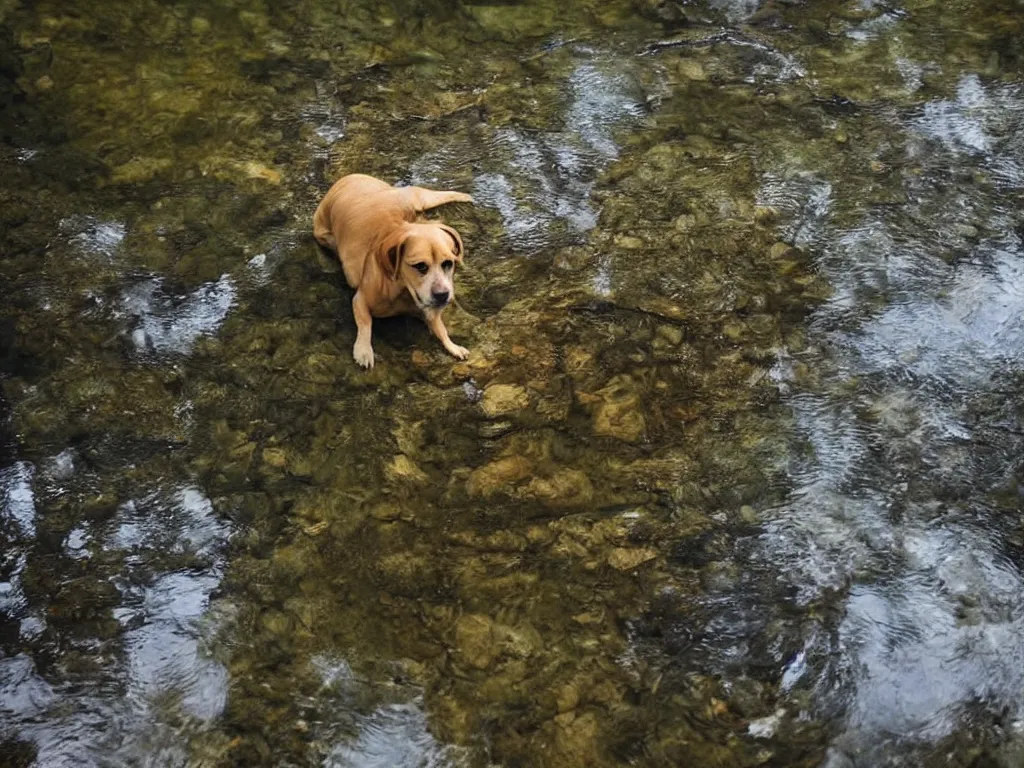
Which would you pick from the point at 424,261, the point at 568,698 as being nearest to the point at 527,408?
the point at 424,261

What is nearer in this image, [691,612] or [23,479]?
[691,612]

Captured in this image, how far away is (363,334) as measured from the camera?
527cm

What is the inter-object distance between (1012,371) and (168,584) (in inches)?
166

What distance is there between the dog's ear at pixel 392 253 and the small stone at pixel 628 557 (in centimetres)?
174

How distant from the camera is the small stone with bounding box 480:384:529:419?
5.09 metres

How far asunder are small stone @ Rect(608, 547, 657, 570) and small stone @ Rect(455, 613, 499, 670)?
2.00 feet

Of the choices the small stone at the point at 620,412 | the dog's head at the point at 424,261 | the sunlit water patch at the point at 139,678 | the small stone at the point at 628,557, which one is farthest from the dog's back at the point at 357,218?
the small stone at the point at 628,557

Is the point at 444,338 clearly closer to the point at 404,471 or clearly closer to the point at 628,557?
the point at 404,471

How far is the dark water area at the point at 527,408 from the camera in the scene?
4027 mm

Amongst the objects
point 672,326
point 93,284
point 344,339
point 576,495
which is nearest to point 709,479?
point 576,495

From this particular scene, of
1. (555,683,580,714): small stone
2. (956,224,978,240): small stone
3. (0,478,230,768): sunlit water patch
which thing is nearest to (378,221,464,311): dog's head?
(0,478,230,768): sunlit water patch

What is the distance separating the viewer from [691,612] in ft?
14.0

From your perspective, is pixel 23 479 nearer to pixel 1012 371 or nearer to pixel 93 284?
pixel 93 284

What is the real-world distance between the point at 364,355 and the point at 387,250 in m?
0.57
